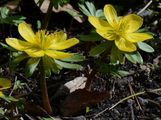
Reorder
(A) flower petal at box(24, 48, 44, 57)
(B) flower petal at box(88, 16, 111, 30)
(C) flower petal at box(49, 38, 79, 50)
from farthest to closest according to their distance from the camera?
1. (B) flower petal at box(88, 16, 111, 30)
2. (C) flower petal at box(49, 38, 79, 50)
3. (A) flower petal at box(24, 48, 44, 57)

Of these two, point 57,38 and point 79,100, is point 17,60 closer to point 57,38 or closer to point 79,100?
point 57,38

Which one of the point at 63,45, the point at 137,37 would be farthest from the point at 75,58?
the point at 137,37

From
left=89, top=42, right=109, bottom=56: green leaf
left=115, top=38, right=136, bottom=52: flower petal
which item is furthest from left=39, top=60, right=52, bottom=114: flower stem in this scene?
left=115, top=38, right=136, bottom=52: flower petal

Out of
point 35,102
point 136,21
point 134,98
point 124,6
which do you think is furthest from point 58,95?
point 124,6

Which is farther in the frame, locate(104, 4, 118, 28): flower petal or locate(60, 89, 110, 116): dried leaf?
locate(60, 89, 110, 116): dried leaf

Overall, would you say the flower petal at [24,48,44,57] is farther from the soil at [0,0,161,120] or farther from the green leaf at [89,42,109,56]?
the soil at [0,0,161,120]
